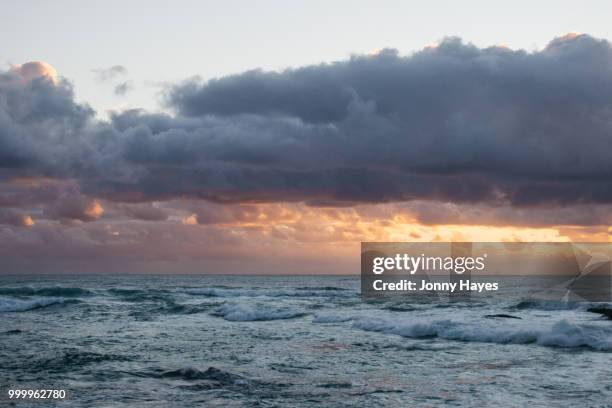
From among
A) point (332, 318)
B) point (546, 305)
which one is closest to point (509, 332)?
point (332, 318)

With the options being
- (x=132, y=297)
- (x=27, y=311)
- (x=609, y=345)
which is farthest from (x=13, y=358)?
(x=132, y=297)

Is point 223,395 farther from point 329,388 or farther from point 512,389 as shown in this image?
point 512,389

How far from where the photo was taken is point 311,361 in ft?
64.5

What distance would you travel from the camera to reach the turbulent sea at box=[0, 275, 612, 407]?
14.4 m

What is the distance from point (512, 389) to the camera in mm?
15297

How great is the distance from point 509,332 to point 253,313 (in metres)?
17.4

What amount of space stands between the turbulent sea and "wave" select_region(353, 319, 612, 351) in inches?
2.3

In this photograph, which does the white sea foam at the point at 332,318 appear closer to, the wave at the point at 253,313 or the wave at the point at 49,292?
the wave at the point at 253,313

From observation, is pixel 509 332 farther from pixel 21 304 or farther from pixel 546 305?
pixel 21 304

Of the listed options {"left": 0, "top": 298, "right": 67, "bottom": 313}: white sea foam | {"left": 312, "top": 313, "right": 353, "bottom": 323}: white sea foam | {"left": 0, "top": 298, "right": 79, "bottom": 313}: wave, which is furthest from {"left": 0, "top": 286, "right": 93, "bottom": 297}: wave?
{"left": 312, "top": 313, "right": 353, "bottom": 323}: white sea foam

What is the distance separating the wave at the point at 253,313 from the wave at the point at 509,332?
28.1ft

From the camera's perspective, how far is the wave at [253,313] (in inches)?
1458

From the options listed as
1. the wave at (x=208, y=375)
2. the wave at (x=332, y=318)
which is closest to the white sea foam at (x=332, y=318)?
the wave at (x=332, y=318)

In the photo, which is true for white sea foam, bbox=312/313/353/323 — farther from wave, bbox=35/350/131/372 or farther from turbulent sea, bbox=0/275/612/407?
wave, bbox=35/350/131/372
